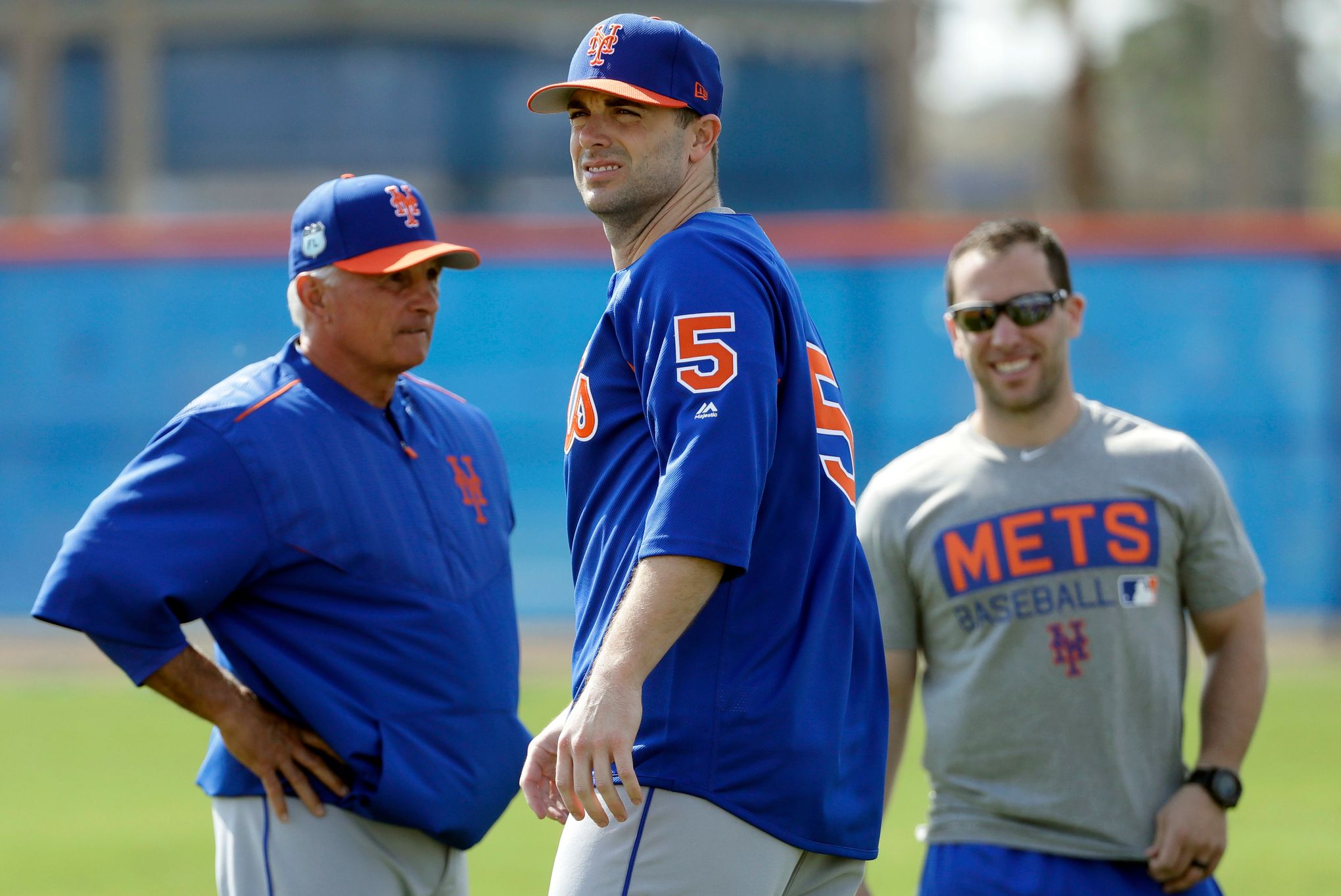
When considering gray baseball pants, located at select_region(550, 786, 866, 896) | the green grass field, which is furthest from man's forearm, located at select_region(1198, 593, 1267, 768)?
the green grass field

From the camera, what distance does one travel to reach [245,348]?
13.8 metres

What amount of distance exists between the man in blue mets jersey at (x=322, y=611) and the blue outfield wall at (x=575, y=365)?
954 cm

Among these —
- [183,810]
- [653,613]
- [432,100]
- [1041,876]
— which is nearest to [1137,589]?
[1041,876]

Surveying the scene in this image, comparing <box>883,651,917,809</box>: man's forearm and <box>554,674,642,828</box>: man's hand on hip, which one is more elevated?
<box>554,674,642,828</box>: man's hand on hip

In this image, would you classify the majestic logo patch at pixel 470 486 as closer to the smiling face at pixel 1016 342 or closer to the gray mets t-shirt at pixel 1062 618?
the gray mets t-shirt at pixel 1062 618

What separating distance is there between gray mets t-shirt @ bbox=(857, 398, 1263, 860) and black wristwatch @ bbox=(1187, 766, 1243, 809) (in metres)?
0.07

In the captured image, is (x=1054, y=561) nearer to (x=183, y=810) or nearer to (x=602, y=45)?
(x=602, y=45)

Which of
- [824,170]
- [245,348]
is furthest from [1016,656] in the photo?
[824,170]

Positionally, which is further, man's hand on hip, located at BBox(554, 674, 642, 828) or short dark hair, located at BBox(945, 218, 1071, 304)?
short dark hair, located at BBox(945, 218, 1071, 304)

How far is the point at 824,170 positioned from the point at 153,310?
49.3ft

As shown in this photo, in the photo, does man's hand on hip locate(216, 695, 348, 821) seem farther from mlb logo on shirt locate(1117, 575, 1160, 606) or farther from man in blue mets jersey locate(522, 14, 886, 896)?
mlb logo on shirt locate(1117, 575, 1160, 606)

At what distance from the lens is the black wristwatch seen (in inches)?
148

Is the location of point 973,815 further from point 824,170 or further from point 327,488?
point 824,170

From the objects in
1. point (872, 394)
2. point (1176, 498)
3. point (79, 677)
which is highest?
point (1176, 498)
